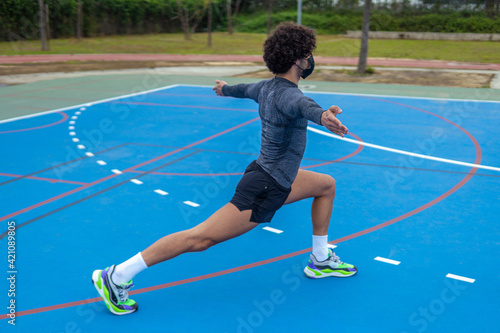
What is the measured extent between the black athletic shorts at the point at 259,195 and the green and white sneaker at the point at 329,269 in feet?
2.30

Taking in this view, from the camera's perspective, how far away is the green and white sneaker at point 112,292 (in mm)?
3375

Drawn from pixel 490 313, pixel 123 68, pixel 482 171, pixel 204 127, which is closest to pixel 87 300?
pixel 490 313

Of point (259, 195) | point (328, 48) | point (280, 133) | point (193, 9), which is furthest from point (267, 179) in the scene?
point (193, 9)

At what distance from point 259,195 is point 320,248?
78 centimetres

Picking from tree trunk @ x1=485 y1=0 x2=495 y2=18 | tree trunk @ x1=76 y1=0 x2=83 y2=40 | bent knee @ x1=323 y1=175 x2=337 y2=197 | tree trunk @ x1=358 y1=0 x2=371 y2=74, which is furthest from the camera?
tree trunk @ x1=76 y1=0 x2=83 y2=40

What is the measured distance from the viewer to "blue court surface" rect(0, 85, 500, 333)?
3451mm

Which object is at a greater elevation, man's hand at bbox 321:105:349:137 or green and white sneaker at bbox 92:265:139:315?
man's hand at bbox 321:105:349:137

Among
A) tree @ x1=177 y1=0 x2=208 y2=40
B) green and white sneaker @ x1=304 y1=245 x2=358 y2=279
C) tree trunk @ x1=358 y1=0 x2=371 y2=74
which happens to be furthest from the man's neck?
tree @ x1=177 y1=0 x2=208 y2=40

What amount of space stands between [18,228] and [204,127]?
505cm

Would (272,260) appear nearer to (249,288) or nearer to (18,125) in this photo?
(249,288)

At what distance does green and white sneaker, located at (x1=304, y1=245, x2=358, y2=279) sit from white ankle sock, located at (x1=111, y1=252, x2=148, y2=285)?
136 cm

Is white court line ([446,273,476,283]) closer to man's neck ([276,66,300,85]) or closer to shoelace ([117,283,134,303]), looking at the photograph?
man's neck ([276,66,300,85])

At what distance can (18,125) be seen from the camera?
31.8ft

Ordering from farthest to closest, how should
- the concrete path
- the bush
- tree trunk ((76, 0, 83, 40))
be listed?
tree trunk ((76, 0, 83, 40)) < the bush < the concrete path
